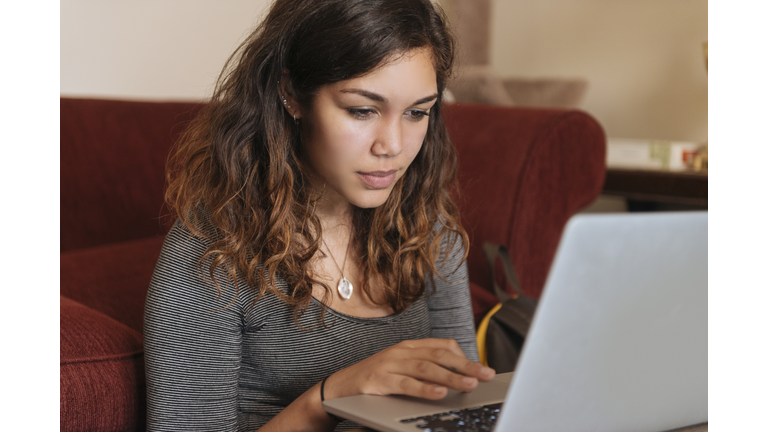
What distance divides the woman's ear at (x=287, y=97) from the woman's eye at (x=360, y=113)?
4.2 inches

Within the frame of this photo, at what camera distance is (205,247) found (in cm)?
90

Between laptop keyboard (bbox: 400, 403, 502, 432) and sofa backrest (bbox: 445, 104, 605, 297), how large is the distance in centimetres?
94

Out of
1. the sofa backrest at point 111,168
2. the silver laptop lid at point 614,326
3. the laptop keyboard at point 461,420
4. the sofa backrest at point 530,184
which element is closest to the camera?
the silver laptop lid at point 614,326

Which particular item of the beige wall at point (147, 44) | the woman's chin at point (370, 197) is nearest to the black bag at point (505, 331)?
the woman's chin at point (370, 197)

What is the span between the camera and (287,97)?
97 centimetres

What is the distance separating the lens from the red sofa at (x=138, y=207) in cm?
105

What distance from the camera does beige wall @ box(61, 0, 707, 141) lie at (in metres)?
2.18

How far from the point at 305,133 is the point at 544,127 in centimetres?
78

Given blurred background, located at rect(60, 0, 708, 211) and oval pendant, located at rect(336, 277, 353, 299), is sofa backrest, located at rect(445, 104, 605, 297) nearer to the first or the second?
blurred background, located at rect(60, 0, 708, 211)

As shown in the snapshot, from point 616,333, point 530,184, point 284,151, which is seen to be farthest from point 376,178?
point 530,184

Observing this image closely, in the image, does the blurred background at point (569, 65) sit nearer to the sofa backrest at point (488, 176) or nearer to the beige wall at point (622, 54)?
Result: the beige wall at point (622, 54)
